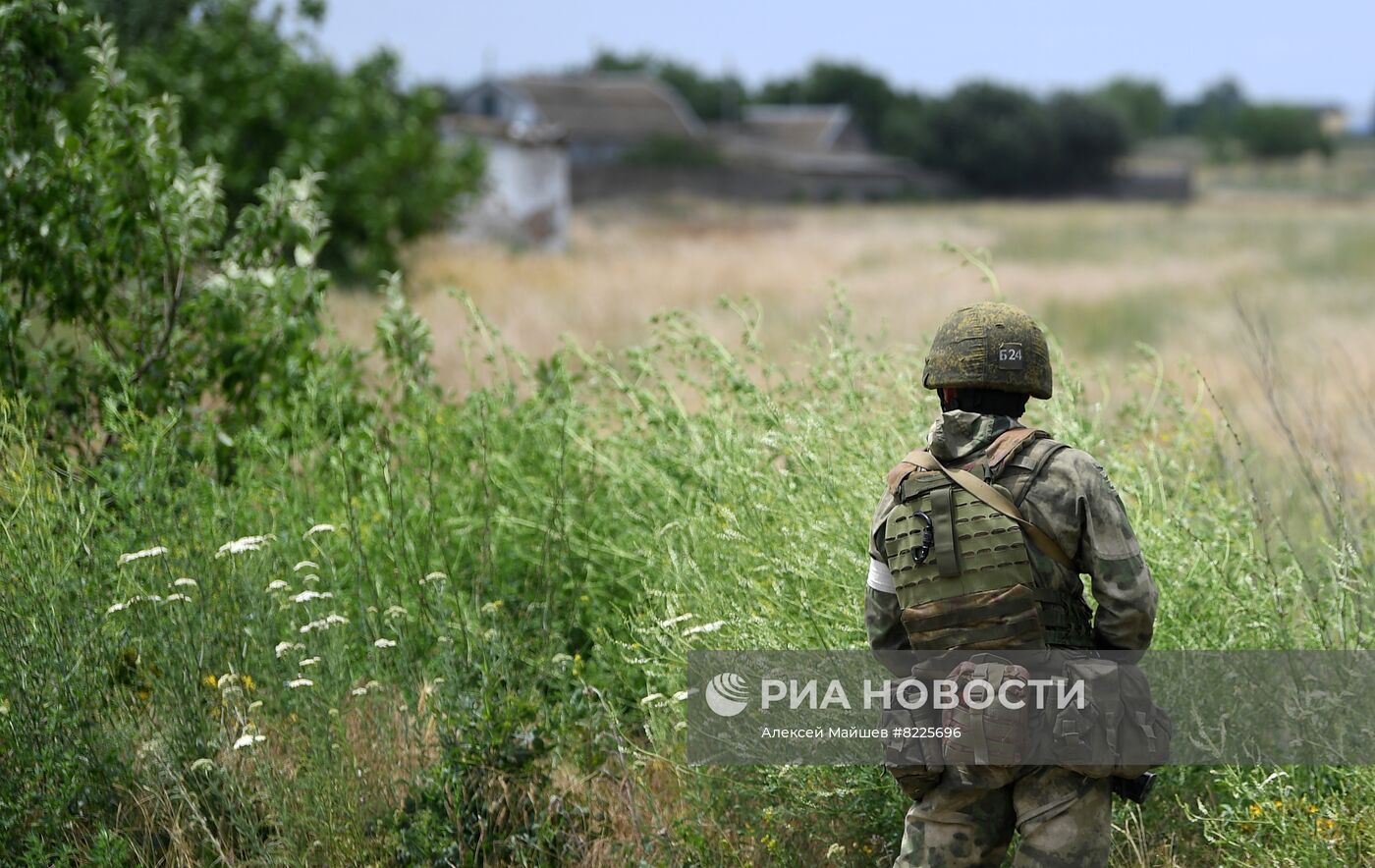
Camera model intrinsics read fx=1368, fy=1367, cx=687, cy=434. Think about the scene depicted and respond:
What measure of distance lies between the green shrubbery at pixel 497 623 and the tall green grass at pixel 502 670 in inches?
0.6

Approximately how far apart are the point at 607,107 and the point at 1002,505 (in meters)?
63.7

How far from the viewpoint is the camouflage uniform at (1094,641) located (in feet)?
10.2

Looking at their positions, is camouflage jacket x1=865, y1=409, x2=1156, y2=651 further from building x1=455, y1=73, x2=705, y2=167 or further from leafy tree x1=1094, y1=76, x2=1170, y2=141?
leafy tree x1=1094, y1=76, x2=1170, y2=141

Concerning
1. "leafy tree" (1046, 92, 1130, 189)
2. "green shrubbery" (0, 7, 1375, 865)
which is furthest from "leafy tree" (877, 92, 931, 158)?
"green shrubbery" (0, 7, 1375, 865)

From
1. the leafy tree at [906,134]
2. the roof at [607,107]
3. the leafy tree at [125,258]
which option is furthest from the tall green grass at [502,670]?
the leafy tree at [906,134]

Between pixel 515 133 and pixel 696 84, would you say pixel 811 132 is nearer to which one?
pixel 696 84

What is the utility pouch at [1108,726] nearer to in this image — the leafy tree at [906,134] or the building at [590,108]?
the building at [590,108]

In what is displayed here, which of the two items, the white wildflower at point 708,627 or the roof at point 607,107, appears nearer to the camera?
the white wildflower at point 708,627

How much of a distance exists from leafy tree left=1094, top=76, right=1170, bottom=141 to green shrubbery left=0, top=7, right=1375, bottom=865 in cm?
11869

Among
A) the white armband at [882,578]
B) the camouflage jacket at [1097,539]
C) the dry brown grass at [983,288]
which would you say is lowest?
the dry brown grass at [983,288]

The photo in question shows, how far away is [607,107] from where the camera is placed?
212ft

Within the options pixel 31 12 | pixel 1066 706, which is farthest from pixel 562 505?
pixel 31 12

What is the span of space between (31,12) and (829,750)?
4.87 m

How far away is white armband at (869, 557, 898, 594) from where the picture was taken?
3326mm
